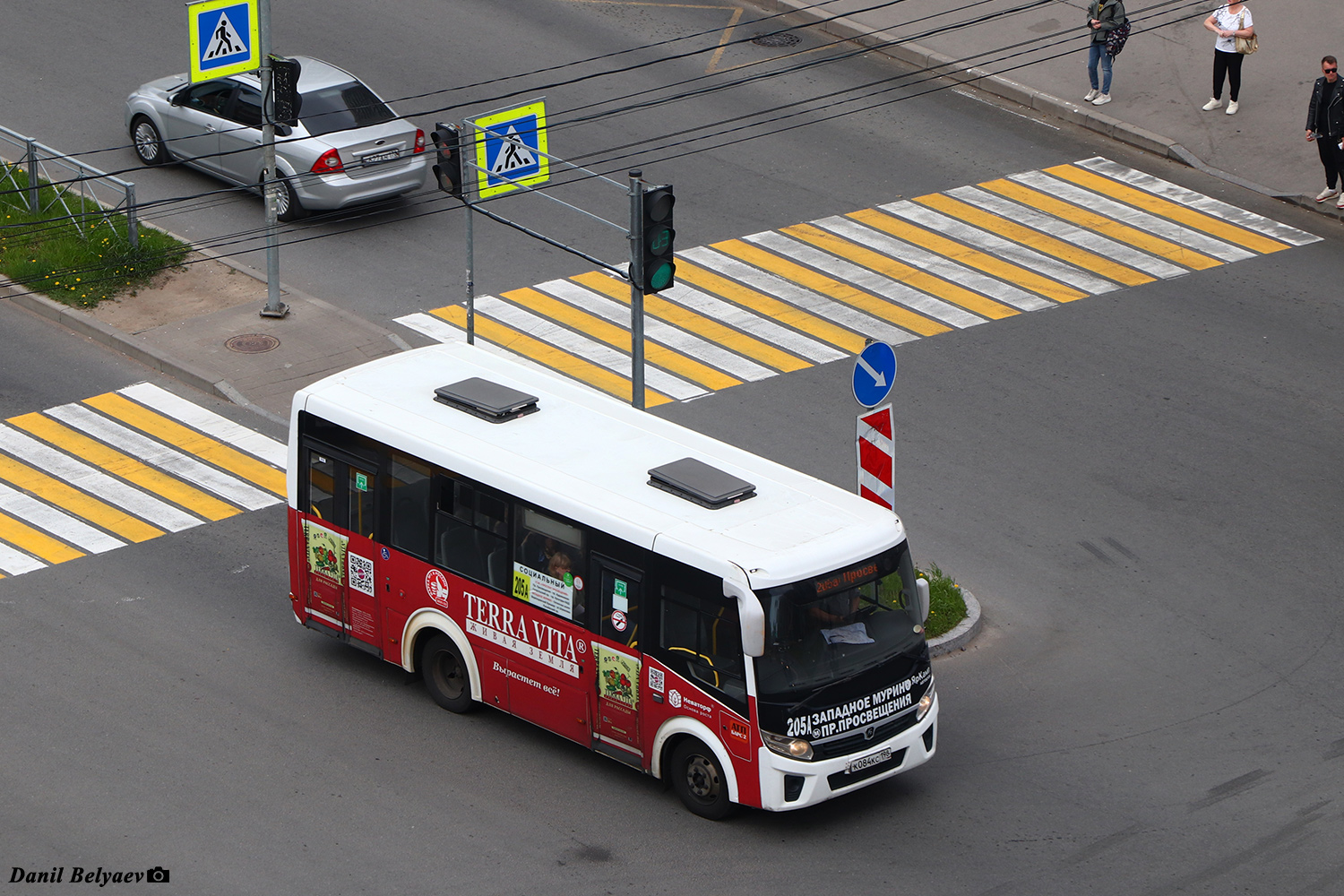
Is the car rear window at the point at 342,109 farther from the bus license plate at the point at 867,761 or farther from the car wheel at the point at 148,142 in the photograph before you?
the bus license plate at the point at 867,761

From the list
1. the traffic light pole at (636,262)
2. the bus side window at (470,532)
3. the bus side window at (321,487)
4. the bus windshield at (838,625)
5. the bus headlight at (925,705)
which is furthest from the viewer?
the traffic light pole at (636,262)

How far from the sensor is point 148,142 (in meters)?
26.9

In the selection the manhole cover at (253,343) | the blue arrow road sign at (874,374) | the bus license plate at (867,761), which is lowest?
the manhole cover at (253,343)

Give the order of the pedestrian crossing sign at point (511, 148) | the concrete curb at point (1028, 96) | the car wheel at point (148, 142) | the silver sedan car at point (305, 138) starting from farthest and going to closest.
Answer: the concrete curb at point (1028, 96) → the car wheel at point (148, 142) → the silver sedan car at point (305, 138) → the pedestrian crossing sign at point (511, 148)

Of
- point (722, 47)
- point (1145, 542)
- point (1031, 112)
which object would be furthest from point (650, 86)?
point (1145, 542)

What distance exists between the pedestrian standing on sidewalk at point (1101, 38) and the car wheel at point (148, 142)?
534 inches

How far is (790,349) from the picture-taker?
23.1 metres

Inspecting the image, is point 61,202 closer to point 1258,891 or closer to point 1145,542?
point 1145,542

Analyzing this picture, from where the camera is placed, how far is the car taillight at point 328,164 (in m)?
25.2

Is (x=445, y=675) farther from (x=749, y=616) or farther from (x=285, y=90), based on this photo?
(x=285, y=90)

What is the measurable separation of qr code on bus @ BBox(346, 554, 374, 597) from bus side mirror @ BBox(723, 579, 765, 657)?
3.87 metres

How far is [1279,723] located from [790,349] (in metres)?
8.69

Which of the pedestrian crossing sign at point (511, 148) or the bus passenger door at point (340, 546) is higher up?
the pedestrian crossing sign at point (511, 148)

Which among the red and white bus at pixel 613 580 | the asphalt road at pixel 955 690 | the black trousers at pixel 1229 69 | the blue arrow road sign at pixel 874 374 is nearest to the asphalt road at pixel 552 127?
the black trousers at pixel 1229 69
